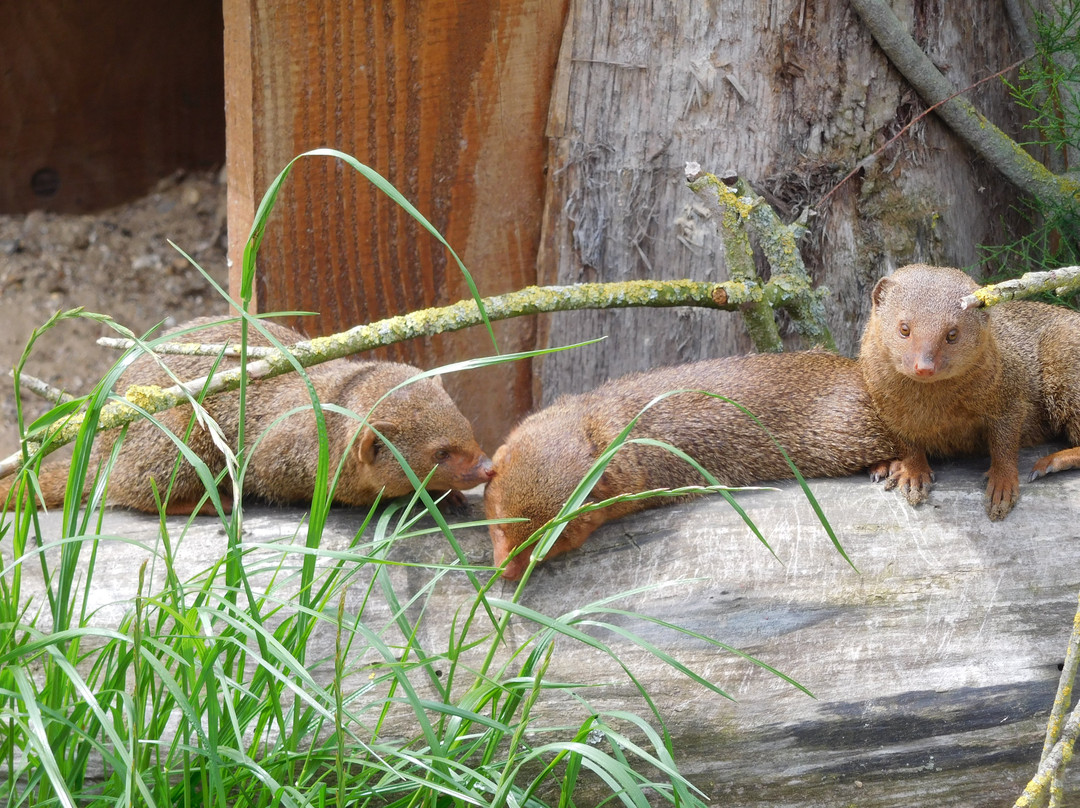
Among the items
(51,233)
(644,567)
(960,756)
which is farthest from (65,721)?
(51,233)

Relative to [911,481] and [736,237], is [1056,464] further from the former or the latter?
[736,237]

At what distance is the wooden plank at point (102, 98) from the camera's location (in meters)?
4.76

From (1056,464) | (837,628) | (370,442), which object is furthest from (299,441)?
(1056,464)

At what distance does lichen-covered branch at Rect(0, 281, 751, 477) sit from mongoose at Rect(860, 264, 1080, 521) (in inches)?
17.3

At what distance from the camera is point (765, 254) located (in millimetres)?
3428

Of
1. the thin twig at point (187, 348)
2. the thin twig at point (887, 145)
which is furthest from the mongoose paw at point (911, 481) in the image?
the thin twig at point (187, 348)

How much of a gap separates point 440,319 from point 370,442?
0.46 m

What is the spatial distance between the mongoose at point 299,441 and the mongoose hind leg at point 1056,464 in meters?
1.55

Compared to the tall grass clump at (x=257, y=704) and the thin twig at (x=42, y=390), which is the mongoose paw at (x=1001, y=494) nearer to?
the tall grass clump at (x=257, y=704)

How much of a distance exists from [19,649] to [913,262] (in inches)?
112

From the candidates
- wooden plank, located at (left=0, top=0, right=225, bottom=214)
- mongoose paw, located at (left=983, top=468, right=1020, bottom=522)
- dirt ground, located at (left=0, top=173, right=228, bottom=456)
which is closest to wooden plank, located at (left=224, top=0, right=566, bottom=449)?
dirt ground, located at (left=0, top=173, right=228, bottom=456)

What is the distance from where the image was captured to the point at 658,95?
3465 mm

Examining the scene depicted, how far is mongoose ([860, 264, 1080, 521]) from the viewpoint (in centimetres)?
296

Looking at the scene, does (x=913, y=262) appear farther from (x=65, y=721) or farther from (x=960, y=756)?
(x=65, y=721)
